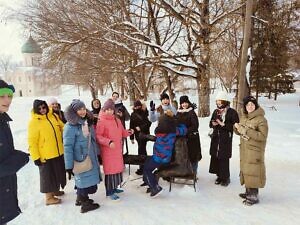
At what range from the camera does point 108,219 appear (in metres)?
4.19

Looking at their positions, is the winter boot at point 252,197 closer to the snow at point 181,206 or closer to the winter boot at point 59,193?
the snow at point 181,206

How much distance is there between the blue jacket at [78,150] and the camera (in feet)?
14.1

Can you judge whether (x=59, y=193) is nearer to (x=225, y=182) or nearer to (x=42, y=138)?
(x=42, y=138)

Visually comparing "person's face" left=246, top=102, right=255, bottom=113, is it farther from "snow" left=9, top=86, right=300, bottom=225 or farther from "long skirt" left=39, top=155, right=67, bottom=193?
"long skirt" left=39, top=155, right=67, bottom=193

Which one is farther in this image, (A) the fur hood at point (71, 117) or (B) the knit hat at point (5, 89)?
(A) the fur hood at point (71, 117)

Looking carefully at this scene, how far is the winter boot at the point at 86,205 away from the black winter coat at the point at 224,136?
95.3 inches

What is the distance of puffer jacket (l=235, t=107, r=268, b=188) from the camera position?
440 centimetres

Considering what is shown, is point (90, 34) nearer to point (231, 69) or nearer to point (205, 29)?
point (205, 29)

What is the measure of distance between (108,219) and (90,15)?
10.2m

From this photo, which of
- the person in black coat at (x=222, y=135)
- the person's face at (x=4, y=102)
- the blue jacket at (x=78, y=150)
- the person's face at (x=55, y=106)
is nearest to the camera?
the person's face at (x=4, y=102)

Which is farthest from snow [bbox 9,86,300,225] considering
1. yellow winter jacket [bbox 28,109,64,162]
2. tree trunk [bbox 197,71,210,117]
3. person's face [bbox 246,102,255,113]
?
tree trunk [bbox 197,71,210,117]

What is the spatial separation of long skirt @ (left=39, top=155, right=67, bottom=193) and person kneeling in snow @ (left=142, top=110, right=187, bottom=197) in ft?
4.96

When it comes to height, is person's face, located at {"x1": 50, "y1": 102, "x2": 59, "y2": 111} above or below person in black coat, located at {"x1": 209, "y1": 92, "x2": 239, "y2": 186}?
above

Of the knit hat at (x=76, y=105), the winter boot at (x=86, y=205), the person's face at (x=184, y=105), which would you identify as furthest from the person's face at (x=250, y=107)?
the winter boot at (x=86, y=205)
